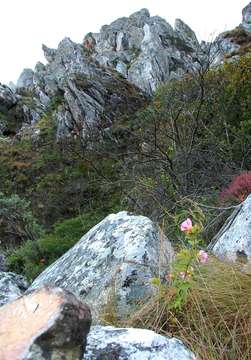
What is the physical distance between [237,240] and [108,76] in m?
23.0

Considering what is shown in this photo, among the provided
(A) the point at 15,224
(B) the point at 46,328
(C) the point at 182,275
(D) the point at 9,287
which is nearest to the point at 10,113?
(A) the point at 15,224

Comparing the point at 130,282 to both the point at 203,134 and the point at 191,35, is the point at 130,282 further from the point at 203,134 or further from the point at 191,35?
the point at 191,35

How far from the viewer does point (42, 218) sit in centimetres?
1530

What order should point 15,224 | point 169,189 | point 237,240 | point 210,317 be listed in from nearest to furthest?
point 210,317, point 237,240, point 169,189, point 15,224

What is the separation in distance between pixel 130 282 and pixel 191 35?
50.3m

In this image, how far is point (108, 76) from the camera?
2641 centimetres

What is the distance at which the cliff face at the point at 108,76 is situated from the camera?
23.2 m

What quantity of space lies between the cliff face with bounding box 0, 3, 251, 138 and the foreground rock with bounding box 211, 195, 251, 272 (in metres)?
7.49

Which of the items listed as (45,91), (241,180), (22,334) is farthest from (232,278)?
(45,91)

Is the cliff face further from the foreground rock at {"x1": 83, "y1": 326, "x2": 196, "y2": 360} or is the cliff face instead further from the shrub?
the foreground rock at {"x1": 83, "y1": 326, "x2": 196, "y2": 360}

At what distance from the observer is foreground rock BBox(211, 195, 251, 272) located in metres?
3.86

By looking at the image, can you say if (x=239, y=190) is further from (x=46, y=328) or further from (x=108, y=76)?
(x=108, y=76)

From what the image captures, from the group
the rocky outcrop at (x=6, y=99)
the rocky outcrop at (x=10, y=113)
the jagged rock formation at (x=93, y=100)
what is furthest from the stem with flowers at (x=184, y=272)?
the rocky outcrop at (x=6, y=99)

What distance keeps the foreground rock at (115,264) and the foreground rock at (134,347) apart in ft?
2.88
